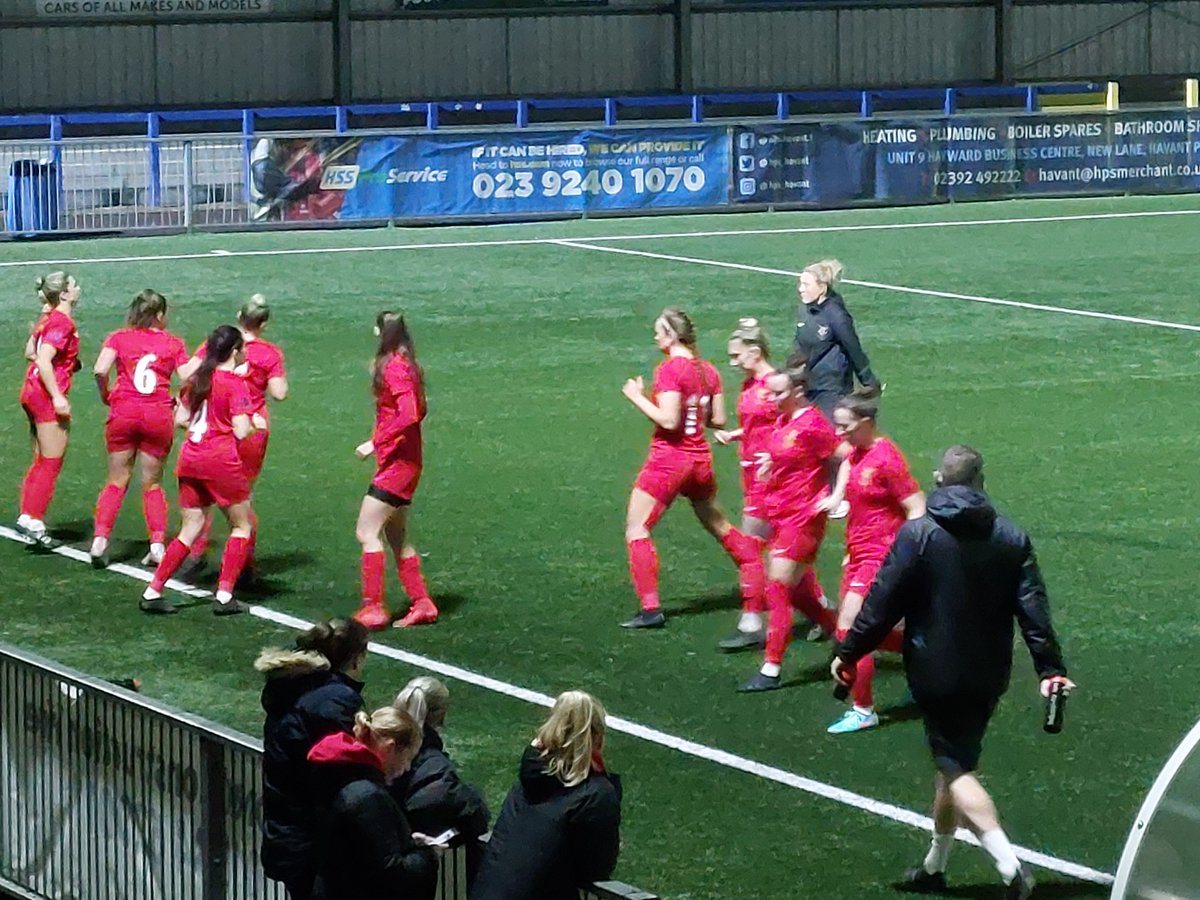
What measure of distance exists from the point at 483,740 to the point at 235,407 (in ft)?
9.09

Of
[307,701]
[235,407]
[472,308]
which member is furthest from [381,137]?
[307,701]

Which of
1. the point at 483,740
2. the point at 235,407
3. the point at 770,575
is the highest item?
the point at 235,407

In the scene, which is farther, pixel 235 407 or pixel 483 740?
pixel 235 407

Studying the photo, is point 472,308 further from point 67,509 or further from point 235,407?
point 235,407

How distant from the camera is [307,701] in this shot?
6.88m

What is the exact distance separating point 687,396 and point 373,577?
2.03m

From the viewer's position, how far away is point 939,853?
8594mm

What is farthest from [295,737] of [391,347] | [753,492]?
[753,492]

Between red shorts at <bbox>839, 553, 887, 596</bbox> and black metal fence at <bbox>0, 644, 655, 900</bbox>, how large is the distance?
399cm

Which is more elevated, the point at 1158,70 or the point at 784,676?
the point at 1158,70

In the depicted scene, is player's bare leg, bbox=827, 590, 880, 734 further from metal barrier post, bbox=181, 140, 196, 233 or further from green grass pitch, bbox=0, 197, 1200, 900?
metal barrier post, bbox=181, 140, 196, 233

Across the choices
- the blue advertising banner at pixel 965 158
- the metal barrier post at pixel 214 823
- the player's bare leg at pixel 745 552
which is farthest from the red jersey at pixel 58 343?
the blue advertising banner at pixel 965 158

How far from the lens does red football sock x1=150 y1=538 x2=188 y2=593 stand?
1260 centimetres

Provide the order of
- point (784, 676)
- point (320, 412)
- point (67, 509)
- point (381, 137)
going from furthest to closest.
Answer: point (381, 137), point (320, 412), point (67, 509), point (784, 676)
